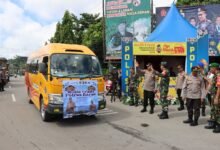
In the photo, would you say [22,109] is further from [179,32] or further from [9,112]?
[179,32]

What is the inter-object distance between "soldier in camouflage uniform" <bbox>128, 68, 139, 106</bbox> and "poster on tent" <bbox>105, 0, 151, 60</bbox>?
1491 centimetres

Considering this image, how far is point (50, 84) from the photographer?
29.0ft

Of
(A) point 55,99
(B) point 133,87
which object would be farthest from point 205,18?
(A) point 55,99

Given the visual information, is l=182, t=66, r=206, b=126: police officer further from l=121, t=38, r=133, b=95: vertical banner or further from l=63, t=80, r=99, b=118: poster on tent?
l=121, t=38, r=133, b=95: vertical banner

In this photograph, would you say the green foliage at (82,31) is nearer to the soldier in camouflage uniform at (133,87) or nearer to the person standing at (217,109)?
the soldier in camouflage uniform at (133,87)

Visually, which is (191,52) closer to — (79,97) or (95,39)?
(79,97)

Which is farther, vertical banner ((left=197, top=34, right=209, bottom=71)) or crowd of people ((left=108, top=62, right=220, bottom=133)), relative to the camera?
vertical banner ((left=197, top=34, right=209, bottom=71))

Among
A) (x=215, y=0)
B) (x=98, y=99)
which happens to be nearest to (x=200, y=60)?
→ (x=98, y=99)

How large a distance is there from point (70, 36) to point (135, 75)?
106ft

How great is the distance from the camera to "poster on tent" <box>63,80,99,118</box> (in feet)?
28.8

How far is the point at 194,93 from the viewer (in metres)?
8.86

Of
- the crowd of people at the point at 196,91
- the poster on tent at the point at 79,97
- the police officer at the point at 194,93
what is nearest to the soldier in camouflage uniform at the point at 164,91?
the crowd of people at the point at 196,91

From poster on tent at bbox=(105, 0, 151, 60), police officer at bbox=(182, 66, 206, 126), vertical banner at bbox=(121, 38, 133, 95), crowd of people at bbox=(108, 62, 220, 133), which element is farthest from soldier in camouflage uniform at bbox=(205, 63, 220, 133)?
poster on tent at bbox=(105, 0, 151, 60)

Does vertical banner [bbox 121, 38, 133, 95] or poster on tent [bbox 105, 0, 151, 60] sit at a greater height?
poster on tent [bbox 105, 0, 151, 60]
